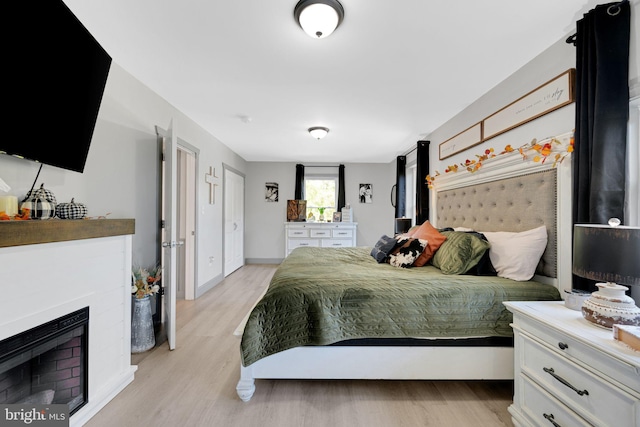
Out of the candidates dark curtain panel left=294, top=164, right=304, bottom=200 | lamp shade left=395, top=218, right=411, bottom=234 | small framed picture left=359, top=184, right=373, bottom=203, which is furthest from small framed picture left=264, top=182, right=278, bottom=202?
lamp shade left=395, top=218, right=411, bottom=234

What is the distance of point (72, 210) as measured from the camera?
158 centimetres

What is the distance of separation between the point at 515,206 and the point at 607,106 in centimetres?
86

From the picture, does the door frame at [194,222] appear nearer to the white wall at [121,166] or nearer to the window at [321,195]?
the white wall at [121,166]

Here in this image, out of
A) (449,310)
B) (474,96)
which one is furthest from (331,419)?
(474,96)

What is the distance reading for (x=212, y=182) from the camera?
4102mm

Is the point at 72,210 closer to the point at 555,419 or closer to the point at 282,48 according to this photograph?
the point at 282,48

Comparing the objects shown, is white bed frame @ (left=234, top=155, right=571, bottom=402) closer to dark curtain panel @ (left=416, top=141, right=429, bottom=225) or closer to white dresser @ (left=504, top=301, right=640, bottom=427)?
white dresser @ (left=504, top=301, right=640, bottom=427)

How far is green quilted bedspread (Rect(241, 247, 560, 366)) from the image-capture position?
5.23ft

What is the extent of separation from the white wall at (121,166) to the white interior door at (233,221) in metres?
1.83

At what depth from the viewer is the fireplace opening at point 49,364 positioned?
1.17 m

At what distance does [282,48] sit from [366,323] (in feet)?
6.45

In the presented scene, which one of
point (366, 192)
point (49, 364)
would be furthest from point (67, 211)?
point (366, 192)

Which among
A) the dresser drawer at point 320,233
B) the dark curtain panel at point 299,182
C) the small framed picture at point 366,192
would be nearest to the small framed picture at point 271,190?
the dark curtain panel at point 299,182

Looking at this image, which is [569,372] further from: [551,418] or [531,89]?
[531,89]
